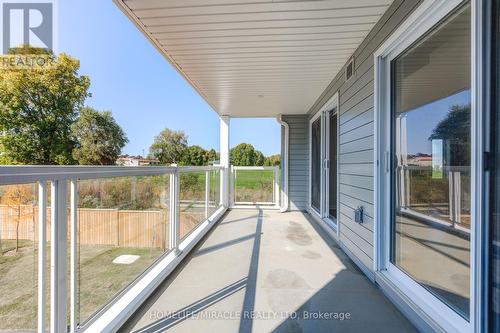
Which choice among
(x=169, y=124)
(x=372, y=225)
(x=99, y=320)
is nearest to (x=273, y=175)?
(x=372, y=225)

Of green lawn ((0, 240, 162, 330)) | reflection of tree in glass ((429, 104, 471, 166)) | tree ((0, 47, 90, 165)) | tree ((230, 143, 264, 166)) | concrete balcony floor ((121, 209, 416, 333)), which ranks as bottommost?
concrete balcony floor ((121, 209, 416, 333))

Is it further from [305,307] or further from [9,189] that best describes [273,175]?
[9,189]

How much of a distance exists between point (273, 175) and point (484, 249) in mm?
5836

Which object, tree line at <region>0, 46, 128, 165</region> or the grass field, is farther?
tree line at <region>0, 46, 128, 165</region>

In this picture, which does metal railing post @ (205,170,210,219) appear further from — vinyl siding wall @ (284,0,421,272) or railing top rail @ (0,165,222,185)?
railing top rail @ (0,165,222,185)

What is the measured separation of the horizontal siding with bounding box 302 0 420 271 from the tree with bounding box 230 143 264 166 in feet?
51.9

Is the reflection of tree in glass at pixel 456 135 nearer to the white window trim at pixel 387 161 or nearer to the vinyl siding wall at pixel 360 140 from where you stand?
the white window trim at pixel 387 161

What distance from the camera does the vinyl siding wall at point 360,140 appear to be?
2.44 m

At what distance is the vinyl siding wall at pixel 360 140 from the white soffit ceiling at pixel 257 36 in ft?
0.53

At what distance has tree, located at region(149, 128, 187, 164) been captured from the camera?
91.0ft

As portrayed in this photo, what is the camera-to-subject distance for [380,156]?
8.02 feet

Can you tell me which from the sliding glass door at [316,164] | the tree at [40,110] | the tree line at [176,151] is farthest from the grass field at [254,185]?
the tree line at [176,151]

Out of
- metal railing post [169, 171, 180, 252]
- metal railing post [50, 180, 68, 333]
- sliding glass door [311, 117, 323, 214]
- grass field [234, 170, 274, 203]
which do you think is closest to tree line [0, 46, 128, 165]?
grass field [234, 170, 274, 203]

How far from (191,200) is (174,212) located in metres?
0.78
